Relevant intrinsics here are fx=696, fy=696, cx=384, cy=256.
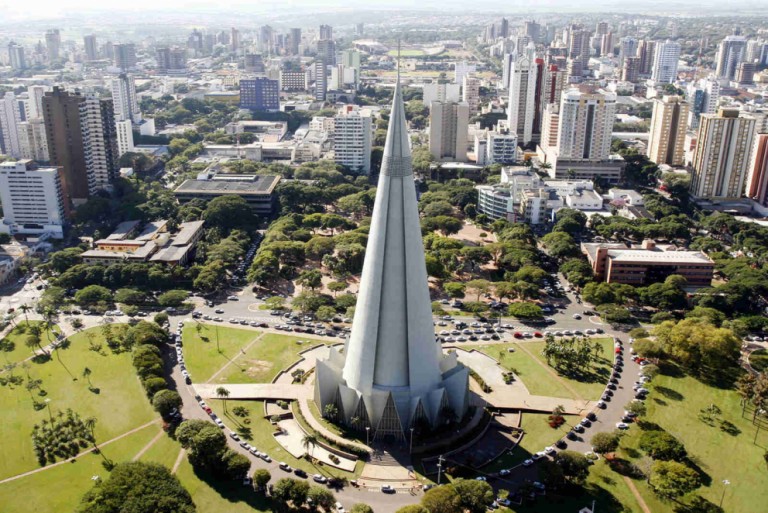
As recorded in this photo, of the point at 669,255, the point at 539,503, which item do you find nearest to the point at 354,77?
the point at 669,255

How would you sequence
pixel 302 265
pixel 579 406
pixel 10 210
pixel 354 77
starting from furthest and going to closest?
pixel 354 77 < pixel 10 210 < pixel 302 265 < pixel 579 406

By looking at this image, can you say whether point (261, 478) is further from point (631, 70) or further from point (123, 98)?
point (631, 70)

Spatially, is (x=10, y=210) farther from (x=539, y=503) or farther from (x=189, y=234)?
(x=539, y=503)

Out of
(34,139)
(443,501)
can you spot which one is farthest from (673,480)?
(34,139)

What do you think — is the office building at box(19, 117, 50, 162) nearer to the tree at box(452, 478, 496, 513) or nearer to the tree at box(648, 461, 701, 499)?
the tree at box(452, 478, 496, 513)

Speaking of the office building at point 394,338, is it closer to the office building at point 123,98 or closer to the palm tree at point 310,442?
the palm tree at point 310,442

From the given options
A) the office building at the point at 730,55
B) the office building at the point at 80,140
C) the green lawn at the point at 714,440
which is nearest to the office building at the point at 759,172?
the green lawn at the point at 714,440
